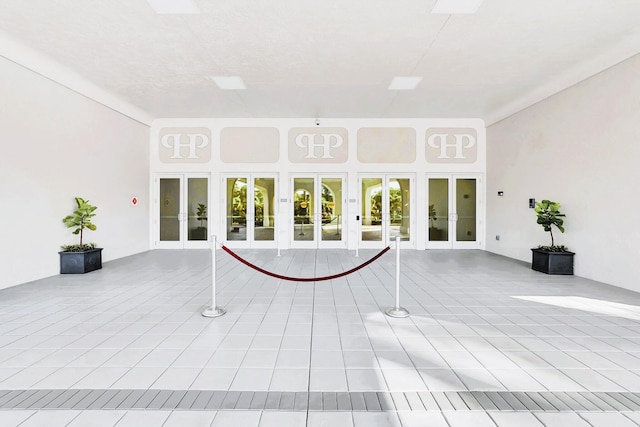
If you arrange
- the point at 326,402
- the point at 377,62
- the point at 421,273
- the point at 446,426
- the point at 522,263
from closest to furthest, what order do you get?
the point at 446,426
the point at 326,402
the point at 377,62
the point at 421,273
the point at 522,263

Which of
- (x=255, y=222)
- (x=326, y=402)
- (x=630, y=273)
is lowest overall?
(x=326, y=402)

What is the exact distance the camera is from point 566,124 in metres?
6.41

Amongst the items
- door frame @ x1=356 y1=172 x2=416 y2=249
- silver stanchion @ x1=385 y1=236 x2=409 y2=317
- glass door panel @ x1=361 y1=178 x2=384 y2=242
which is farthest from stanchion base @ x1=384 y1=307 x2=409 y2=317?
glass door panel @ x1=361 y1=178 x2=384 y2=242

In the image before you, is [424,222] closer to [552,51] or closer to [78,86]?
[552,51]

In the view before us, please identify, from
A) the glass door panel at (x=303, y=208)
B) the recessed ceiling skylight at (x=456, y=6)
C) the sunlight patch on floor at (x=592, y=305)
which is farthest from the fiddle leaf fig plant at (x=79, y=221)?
the sunlight patch on floor at (x=592, y=305)

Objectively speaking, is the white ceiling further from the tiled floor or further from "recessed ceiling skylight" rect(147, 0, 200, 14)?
the tiled floor

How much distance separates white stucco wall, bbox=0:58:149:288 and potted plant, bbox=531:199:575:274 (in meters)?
9.26

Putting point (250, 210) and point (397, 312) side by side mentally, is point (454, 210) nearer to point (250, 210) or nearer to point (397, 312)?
point (250, 210)

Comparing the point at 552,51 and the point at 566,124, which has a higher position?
the point at 552,51

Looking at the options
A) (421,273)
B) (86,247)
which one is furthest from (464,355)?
(86,247)

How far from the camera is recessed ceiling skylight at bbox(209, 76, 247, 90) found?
6.56 meters

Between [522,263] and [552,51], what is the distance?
444 cm

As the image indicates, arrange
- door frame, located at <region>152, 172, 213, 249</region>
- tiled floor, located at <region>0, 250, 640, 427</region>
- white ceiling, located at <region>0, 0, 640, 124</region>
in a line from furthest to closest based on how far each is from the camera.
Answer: door frame, located at <region>152, 172, 213, 249</region>
white ceiling, located at <region>0, 0, 640, 124</region>
tiled floor, located at <region>0, 250, 640, 427</region>

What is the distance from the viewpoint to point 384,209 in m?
9.75
